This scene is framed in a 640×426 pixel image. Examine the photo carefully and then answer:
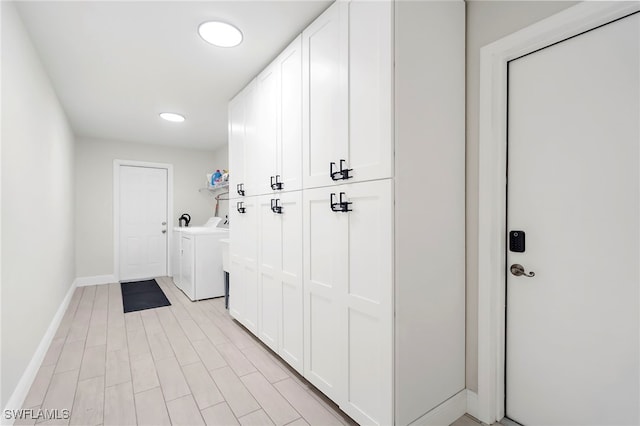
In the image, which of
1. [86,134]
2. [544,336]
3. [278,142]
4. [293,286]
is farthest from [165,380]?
[86,134]

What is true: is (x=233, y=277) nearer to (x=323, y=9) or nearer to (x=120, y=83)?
(x=120, y=83)

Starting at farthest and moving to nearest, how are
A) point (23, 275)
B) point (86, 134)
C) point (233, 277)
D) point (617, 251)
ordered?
point (86, 134)
point (233, 277)
point (23, 275)
point (617, 251)

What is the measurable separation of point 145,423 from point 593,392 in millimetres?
2224

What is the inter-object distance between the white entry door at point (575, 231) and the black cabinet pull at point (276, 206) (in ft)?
4.63

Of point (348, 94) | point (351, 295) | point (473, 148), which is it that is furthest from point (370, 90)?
point (351, 295)

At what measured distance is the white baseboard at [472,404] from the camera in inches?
64.7

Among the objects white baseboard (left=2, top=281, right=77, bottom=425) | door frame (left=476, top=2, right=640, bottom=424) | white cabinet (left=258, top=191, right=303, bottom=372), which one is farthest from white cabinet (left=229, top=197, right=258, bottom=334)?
door frame (left=476, top=2, right=640, bottom=424)

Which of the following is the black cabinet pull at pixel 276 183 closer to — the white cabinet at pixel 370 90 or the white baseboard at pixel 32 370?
the white cabinet at pixel 370 90

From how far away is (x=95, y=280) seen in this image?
4.76 meters

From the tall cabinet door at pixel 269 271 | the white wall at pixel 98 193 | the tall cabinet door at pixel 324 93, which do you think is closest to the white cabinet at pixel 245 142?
the tall cabinet door at pixel 269 271

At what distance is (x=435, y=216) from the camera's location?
152 centimetres

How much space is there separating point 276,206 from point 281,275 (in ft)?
1.64

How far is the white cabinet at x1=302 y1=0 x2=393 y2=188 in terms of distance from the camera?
137 cm

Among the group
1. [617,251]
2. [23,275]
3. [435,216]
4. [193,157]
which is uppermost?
[193,157]
